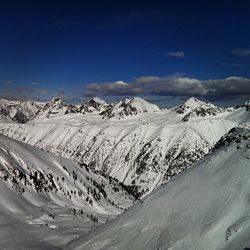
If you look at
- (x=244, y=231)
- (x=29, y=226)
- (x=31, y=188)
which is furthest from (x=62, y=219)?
(x=244, y=231)

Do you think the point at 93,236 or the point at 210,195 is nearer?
the point at 210,195

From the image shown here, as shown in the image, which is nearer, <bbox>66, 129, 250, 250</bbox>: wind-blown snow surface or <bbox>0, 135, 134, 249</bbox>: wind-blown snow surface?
<bbox>66, 129, 250, 250</bbox>: wind-blown snow surface

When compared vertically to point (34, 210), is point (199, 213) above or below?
above

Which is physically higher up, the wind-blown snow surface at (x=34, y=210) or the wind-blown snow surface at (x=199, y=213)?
the wind-blown snow surface at (x=199, y=213)

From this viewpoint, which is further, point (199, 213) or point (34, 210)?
point (34, 210)

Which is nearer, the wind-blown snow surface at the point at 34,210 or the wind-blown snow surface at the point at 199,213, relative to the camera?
the wind-blown snow surface at the point at 199,213

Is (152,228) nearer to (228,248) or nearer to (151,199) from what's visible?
(151,199)

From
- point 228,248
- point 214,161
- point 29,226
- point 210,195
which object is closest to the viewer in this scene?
point 228,248

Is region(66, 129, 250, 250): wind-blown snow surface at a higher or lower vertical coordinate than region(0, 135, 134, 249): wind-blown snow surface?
higher
